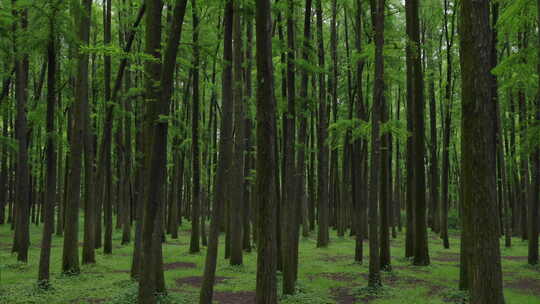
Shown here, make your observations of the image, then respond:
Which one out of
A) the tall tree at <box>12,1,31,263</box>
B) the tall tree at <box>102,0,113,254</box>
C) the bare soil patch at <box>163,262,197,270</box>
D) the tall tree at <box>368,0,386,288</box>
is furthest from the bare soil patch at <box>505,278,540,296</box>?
the tall tree at <box>12,1,31,263</box>

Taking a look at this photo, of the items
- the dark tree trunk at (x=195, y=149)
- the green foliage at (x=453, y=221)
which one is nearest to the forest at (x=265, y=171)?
the dark tree trunk at (x=195, y=149)

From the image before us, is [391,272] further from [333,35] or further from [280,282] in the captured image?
[333,35]

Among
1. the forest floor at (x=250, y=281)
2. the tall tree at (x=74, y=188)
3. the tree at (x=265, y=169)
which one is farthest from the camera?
the tall tree at (x=74, y=188)

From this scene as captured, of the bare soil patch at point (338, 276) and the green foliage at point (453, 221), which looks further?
the green foliage at point (453, 221)

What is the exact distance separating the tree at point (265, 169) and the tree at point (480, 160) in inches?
130

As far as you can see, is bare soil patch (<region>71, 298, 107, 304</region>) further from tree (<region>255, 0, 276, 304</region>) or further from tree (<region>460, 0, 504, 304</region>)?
tree (<region>460, 0, 504, 304</region>)

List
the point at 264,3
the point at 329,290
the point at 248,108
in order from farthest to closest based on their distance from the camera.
Answer: the point at 248,108
the point at 329,290
the point at 264,3

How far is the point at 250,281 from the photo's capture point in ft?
45.0

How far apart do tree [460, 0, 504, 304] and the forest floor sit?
5592mm

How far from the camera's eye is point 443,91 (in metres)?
25.8

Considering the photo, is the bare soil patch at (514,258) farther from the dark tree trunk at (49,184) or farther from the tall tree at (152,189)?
the dark tree trunk at (49,184)

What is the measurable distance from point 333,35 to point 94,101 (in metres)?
13.0

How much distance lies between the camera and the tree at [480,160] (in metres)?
5.92

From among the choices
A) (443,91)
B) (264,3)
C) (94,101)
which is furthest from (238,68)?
(443,91)
